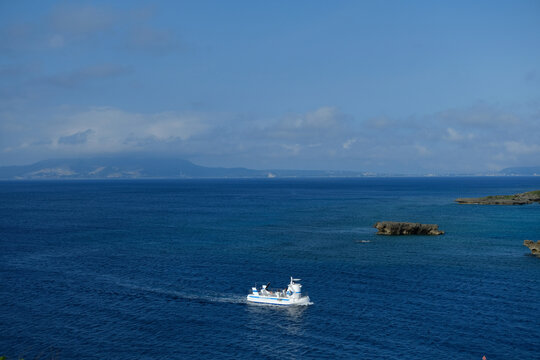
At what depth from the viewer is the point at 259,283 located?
7688cm

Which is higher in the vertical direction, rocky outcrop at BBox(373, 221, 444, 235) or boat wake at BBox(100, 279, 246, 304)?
rocky outcrop at BBox(373, 221, 444, 235)

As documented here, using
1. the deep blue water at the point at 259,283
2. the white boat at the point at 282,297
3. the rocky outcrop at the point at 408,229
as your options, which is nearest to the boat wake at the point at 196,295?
the deep blue water at the point at 259,283

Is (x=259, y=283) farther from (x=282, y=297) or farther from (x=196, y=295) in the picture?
(x=196, y=295)

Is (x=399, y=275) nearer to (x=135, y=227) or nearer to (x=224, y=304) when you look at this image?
(x=224, y=304)

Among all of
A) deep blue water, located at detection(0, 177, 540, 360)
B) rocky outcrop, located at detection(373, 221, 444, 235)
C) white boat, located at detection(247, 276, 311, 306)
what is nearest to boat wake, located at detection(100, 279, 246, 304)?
deep blue water, located at detection(0, 177, 540, 360)

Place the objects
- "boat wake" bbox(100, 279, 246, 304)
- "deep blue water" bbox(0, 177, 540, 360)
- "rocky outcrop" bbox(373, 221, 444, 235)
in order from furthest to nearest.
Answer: "rocky outcrop" bbox(373, 221, 444, 235)
"boat wake" bbox(100, 279, 246, 304)
"deep blue water" bbox(0, 177, 540, 360)

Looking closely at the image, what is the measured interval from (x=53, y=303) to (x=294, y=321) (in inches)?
1411

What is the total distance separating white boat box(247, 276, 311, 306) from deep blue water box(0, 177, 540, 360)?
150 centimetres

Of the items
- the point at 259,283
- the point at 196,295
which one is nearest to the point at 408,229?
the point at 259,283

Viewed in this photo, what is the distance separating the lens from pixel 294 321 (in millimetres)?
60719

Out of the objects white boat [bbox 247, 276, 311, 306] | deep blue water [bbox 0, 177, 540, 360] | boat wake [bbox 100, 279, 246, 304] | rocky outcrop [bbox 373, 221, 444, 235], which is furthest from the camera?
rocky outcrop [bbox 373, 221, 444, 235]

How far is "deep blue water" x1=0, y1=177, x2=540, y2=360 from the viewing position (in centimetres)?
5291

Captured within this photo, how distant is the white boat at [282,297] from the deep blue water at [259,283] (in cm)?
150

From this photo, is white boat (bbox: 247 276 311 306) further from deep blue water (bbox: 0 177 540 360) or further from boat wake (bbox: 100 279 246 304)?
boat wake (bbox: 100 279 246 304)
